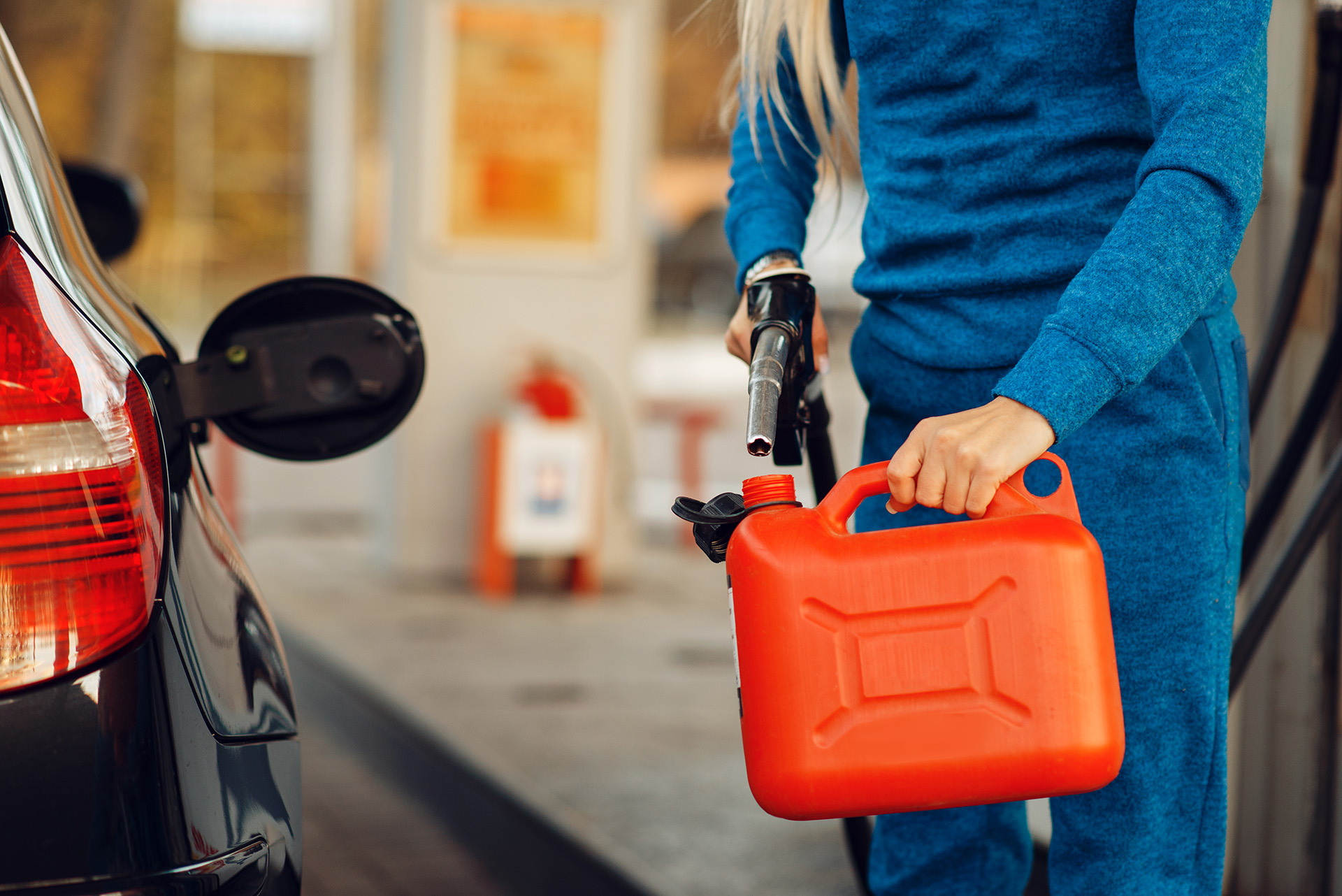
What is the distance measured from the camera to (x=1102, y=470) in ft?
4.88

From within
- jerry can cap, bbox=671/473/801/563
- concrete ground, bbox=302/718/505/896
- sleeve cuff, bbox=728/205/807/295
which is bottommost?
concrete ground, bbox=302/718/505/896

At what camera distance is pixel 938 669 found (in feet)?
3.94

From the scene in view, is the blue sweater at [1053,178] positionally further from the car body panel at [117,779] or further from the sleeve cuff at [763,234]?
the car body panel at [117,779]

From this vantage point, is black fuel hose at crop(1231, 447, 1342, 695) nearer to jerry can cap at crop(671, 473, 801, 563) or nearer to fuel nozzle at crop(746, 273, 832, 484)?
fuel nozzle at crop(746, 273, 832, 484)

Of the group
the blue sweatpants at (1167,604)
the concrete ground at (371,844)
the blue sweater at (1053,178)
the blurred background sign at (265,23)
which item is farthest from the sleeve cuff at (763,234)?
the blurred background sign at (265,23)

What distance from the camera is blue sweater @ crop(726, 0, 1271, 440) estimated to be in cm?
126

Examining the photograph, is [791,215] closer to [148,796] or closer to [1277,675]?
[148,796]

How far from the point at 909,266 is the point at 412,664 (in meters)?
3.53

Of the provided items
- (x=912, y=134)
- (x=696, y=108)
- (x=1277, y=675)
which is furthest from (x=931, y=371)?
(x=696, y=108)

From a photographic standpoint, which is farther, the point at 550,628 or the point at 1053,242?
the point at 550,628

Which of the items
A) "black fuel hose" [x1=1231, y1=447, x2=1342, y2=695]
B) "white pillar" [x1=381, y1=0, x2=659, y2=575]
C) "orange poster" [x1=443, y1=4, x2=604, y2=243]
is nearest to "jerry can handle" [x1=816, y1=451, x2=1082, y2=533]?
"black fuel hose" [x1=1231, y1=447, x2=1342, y2=695]

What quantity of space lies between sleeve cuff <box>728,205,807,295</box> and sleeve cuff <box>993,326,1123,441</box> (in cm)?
56

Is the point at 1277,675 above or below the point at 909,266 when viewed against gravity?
below

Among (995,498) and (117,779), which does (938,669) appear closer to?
(995,498)
